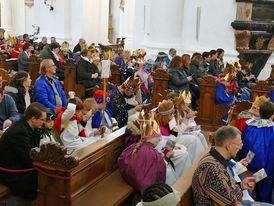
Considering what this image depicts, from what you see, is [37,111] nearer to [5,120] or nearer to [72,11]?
[5,120]

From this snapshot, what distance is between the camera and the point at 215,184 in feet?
8.93

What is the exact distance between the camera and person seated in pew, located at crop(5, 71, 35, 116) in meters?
5.05

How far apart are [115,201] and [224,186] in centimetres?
111

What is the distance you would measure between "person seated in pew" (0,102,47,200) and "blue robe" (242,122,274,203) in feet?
7.83

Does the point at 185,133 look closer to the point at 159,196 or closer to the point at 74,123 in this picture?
the point at 74,123

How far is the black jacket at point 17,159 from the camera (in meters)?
3.15

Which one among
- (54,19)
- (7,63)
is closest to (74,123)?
(7,63)

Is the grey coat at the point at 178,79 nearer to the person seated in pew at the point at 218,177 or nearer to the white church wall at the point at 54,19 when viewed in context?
the person seated in pew at the point at 218,177

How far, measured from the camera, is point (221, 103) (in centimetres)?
695

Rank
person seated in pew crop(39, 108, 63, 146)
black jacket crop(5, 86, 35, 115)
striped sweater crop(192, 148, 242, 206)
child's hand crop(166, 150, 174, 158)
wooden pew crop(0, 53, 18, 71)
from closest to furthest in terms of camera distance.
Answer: striped sweater crop(192, 148, 242, 206), person seated in pew crop(39, 108, 63, 146), child's hand crop(166, 150, 174, 158), black jacket crop(5, 86, 35, 115), wooden pew crop(0, 53, 18, 71)

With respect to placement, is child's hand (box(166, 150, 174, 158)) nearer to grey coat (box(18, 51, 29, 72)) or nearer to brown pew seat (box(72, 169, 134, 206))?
brown pew seat (box(72, 169, 134, 206))

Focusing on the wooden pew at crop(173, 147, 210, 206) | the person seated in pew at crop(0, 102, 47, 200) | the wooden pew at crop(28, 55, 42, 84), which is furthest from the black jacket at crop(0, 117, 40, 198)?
the wooden pew at crop(28, 55, 42, 84)

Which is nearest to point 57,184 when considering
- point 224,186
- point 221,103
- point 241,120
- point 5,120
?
point 224,186

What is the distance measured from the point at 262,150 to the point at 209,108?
294 cm
